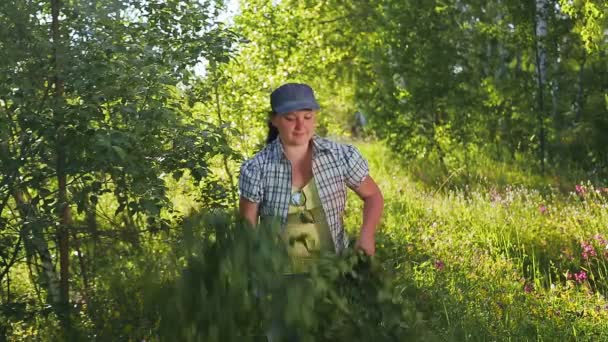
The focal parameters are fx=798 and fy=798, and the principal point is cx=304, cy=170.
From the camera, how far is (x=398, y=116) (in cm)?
1252

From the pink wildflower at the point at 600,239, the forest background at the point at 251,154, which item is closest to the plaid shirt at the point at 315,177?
the forest background at the point at 251,154

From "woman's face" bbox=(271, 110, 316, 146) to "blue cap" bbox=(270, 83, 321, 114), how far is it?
3cm

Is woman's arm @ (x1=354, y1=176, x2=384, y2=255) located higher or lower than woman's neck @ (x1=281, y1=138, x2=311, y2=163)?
lower

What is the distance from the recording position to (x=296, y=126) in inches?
134

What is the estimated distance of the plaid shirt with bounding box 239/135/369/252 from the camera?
343 cm

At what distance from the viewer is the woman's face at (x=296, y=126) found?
11.1 feet

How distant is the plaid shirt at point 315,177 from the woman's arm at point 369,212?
0.05 metres

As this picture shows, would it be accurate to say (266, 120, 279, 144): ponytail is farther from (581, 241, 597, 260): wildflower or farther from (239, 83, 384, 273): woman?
(581, 241, 597, 260): wildflower

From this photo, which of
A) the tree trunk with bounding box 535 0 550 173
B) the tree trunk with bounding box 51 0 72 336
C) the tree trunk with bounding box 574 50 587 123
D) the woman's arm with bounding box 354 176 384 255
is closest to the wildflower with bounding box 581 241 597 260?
the woman's arm with bounding box 354 176 384 255

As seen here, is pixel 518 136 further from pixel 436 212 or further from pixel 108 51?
pixel 108 51

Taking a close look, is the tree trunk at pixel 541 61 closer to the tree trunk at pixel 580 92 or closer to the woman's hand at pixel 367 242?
the tree trunk at pixel 580 92

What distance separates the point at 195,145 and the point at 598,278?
3610 mm

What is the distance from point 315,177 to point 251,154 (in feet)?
15.4

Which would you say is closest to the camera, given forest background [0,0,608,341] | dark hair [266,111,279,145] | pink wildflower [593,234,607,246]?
forest background [0,0,608,341]
